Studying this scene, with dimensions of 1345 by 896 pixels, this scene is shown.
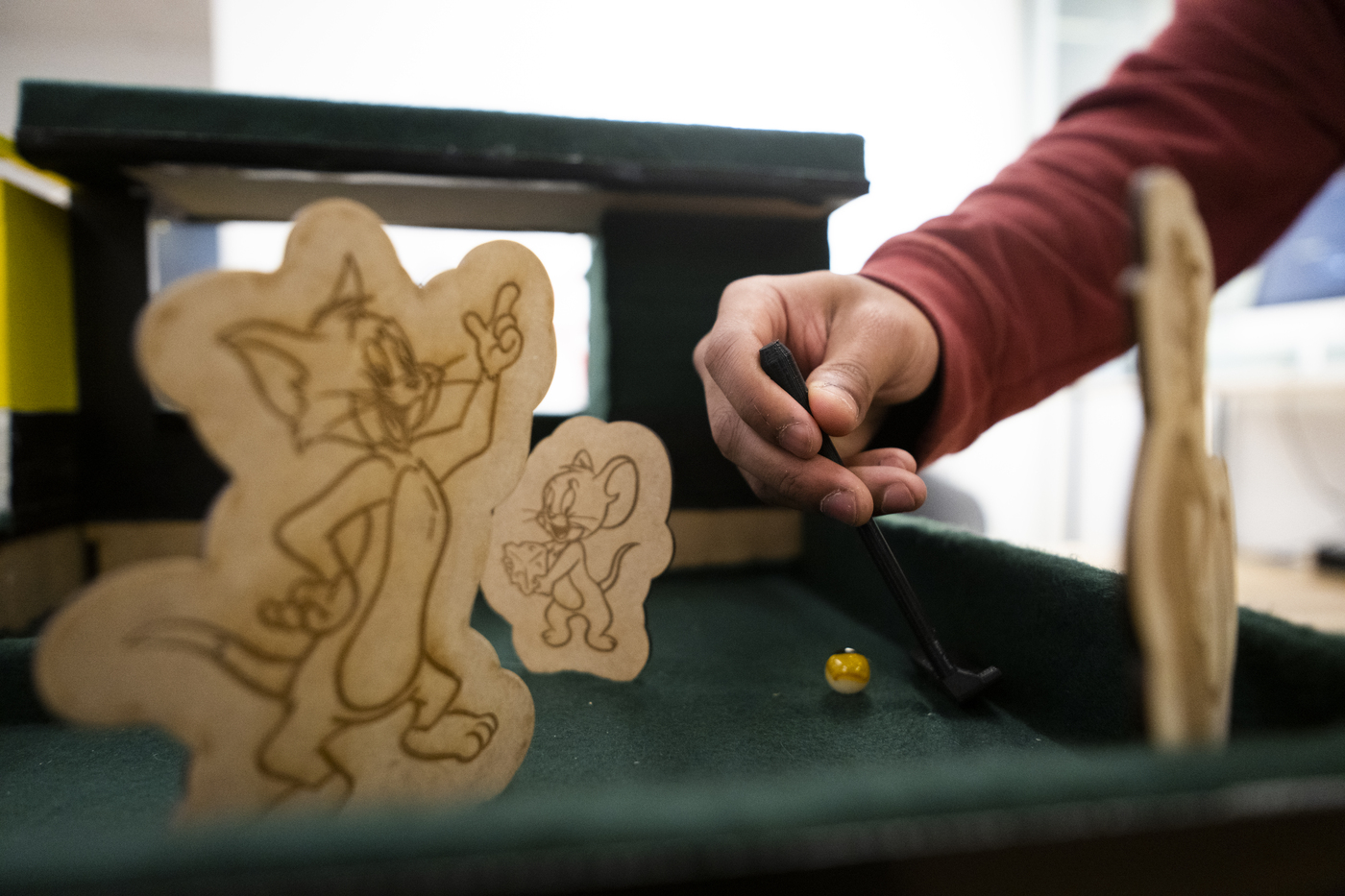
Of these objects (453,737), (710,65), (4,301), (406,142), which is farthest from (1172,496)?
(710,65)

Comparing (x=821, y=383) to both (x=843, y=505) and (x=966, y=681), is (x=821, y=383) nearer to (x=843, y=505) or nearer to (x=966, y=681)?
(x=843, y=505)

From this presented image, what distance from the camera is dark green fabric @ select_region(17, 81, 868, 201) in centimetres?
70

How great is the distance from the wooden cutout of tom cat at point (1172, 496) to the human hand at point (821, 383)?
24cm

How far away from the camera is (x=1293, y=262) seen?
1.43m

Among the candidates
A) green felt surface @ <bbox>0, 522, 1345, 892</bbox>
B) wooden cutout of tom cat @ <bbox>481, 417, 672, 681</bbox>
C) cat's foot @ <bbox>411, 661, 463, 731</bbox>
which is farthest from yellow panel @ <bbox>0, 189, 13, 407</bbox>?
cat's foot @ <bbox>411, 661, 463, 731</bbox>

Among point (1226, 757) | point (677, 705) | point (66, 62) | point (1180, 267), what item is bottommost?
point (677, 705)

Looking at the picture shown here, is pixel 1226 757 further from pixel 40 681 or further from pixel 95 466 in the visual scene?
pixel 95 466

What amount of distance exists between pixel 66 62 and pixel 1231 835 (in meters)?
2.35

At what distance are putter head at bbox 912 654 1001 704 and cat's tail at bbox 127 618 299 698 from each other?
435 mm

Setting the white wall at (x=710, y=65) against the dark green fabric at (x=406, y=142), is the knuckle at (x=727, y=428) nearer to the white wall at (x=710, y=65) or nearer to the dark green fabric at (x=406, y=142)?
the dark green fabric at (x=406, y=142)

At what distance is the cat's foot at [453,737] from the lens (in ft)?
1.14

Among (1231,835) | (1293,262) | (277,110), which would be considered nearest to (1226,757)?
(1231,835)

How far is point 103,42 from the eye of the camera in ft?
5.32

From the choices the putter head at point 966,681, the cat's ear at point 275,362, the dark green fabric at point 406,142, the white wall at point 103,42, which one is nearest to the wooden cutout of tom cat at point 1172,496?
the putter head at point 966,681
